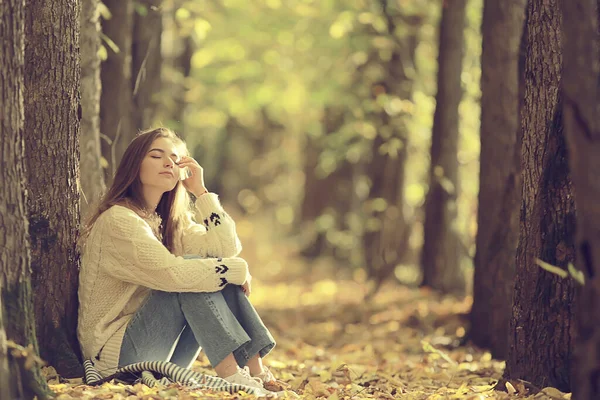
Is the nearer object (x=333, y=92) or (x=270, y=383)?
(x=270, y=383)

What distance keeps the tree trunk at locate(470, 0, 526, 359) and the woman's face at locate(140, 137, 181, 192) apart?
3345 millimetres

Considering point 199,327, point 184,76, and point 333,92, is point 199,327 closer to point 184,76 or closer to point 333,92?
point 184,76

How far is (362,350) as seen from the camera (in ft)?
28.0

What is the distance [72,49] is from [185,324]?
5.90 ft

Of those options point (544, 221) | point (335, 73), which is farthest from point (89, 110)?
point (335, 73)

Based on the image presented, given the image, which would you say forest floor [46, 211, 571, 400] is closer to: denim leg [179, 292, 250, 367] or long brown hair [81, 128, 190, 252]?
denim leg [179, 292, 250, 367]

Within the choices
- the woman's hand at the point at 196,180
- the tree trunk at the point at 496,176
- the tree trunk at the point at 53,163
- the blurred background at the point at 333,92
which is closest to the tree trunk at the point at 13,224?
the tree trunk at the point at 53,163

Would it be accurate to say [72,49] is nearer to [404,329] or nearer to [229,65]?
[404,329]

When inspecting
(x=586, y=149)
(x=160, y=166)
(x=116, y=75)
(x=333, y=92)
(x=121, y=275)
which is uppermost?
(x=116, y=75)

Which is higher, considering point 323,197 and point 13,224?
point 13,224

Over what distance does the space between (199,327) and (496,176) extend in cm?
400

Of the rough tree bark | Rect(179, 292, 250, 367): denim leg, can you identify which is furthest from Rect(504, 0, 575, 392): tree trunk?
the rough tree bark

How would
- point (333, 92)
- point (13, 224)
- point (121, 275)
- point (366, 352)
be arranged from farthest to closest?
point (333, 92) < point (366, 352) < point (121, 275) < point (13, 224)

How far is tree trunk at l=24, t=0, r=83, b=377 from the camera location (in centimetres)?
502
